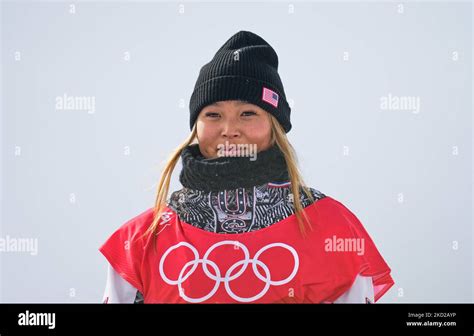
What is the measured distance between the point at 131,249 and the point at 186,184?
0.31m

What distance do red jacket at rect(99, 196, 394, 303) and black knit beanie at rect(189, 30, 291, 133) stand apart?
0.41 metres

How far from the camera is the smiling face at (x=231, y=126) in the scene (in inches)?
78.9

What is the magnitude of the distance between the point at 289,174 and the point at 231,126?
28 cm

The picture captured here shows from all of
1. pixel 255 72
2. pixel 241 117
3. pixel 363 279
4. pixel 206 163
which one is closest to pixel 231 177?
pixel 206 163

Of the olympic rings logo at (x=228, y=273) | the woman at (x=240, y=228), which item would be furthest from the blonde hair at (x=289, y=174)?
the olympic rings logo at (x=228, y=273)

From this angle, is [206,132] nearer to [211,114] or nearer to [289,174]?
[211,114]

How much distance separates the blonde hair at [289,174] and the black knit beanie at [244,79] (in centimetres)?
7

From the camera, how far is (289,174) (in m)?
2.06

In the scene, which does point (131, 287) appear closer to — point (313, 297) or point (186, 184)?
point (186, 184)

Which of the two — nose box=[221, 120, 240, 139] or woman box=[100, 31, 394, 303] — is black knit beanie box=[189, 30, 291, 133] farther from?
nose box=[221, 120, 240, 139]

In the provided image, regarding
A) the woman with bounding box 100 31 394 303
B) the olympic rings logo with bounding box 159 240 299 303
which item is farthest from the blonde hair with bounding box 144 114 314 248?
the olympic rings logo with bounding box 159 240 299 303

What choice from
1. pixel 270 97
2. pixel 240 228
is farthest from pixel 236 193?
pixel 270 97

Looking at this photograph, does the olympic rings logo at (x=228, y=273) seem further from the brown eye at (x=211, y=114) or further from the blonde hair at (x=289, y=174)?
the brown eye at (x=211, y=114)

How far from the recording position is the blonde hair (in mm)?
A: 2020
